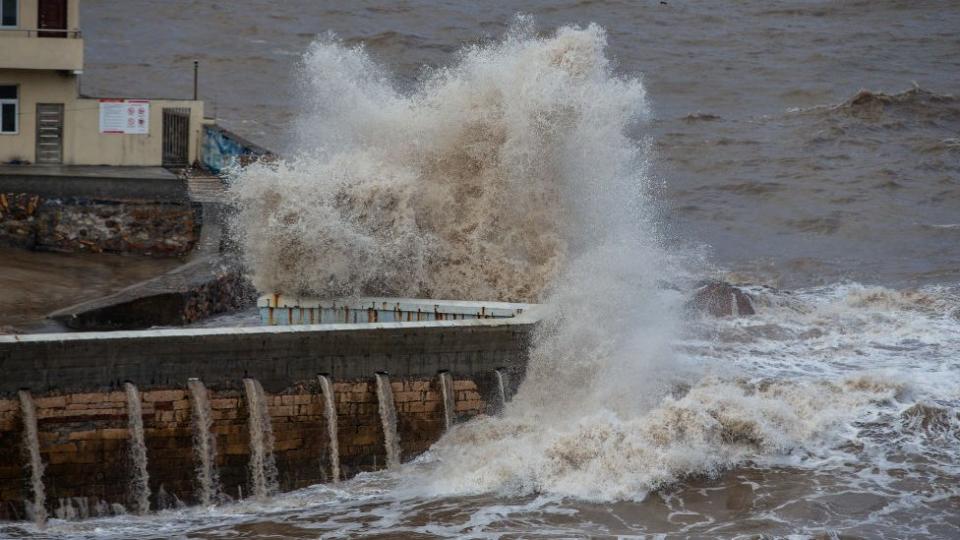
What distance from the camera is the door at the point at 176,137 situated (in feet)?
64.3

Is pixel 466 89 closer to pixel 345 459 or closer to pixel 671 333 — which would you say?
pixel 671 333

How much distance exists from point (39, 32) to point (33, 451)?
31.8 ft

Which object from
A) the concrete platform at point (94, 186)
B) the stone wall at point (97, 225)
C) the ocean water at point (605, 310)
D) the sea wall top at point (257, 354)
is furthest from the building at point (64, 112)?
the sea wall top at point (257, 354)

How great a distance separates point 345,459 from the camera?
1100cm

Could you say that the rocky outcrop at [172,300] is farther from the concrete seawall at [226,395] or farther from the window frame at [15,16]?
the window frame at [15,16]

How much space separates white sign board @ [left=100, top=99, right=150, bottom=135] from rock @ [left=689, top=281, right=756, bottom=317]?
8331mm

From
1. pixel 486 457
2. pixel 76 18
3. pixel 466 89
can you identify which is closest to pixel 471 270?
pixel 466 89

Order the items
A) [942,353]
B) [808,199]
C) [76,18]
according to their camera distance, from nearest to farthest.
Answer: [942,353], [76,18], [808,199]

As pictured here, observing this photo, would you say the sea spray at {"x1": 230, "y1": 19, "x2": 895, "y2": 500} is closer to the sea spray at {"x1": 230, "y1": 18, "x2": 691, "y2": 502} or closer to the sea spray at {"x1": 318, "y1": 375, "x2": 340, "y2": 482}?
the sea spray at {"x1": 230, "y1": 18, "x2": 691, "y2": 502}

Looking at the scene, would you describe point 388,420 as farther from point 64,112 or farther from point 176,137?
point 176,137

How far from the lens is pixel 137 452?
10234 mm

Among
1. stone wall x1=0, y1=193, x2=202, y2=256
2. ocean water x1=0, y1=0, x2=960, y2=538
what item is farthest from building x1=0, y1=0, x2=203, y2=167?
ocean water x1=0, y1=0, x2=960, y2=538

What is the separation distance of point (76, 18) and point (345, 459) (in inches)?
388

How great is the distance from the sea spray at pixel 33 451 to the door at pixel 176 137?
10.1 meters
